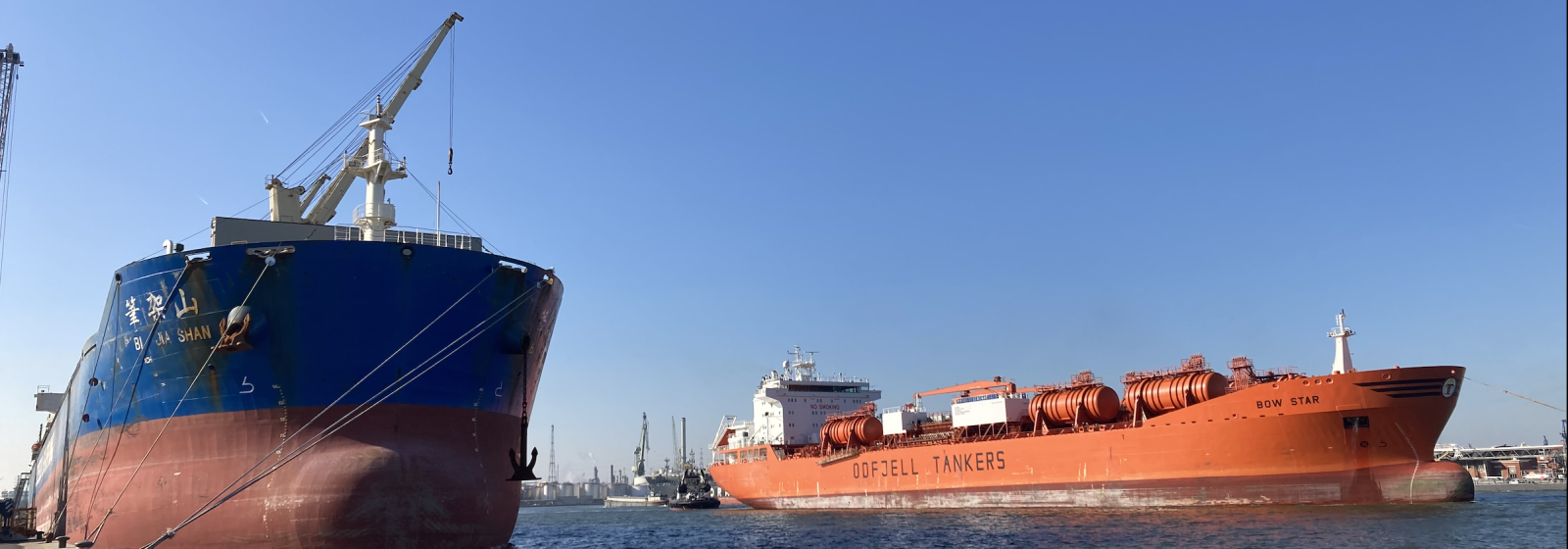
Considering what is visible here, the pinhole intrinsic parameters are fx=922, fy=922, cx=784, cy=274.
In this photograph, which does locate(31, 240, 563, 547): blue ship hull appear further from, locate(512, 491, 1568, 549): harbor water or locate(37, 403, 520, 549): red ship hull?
locate(512, 491, 1568, 549): harbor water

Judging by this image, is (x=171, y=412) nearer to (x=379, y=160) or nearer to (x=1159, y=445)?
(x=379, y=160)

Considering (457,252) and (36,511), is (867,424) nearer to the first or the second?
(457,252)

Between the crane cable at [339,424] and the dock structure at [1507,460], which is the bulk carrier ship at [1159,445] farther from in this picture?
the dock structure at [1507,460]

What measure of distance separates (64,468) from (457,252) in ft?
36.5

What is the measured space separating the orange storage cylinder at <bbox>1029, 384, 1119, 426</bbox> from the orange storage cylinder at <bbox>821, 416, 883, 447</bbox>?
7.41 metres

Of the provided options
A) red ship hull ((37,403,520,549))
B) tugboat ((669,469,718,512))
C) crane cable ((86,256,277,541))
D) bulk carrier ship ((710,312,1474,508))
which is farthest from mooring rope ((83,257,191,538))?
tugboat ((669,469,718,512))

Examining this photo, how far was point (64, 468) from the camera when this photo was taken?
1919 centimetres

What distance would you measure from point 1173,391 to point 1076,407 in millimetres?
3384

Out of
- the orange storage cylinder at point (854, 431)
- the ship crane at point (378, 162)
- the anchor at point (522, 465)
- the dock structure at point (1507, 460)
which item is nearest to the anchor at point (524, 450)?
the anchor at point (522, 465)

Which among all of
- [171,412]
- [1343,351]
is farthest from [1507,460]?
[171,412]

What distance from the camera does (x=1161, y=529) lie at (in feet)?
64.0

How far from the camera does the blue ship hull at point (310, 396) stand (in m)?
14.0

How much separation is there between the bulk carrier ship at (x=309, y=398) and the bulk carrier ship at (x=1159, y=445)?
17133 mm

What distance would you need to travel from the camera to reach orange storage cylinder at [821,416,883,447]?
1401 inches
